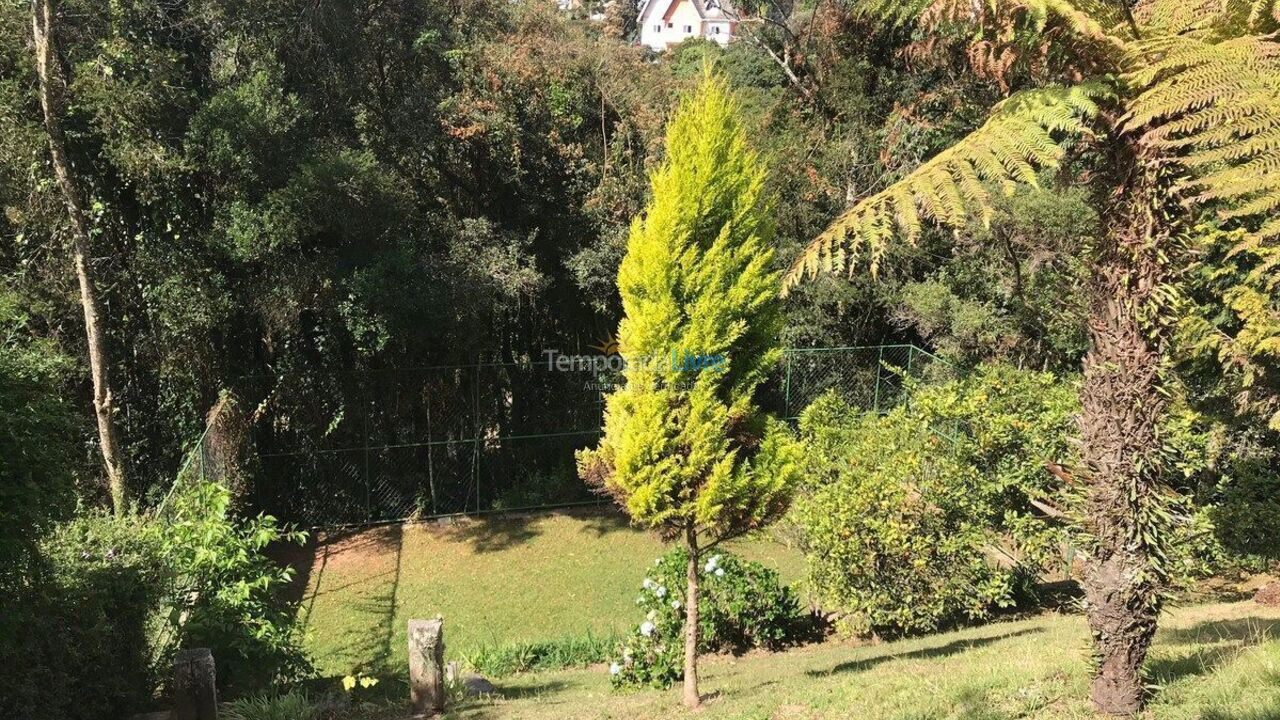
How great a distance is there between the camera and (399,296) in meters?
11.0

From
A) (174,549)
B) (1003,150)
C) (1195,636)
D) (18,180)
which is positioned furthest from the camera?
(18,180)

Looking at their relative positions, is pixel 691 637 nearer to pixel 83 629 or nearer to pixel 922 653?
pixel 922 653

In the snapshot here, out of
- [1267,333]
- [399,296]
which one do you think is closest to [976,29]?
[1267,333]

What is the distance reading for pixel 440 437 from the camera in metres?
13.8

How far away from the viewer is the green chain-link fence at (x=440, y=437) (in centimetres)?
1276

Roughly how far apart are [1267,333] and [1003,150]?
5754 millimetres

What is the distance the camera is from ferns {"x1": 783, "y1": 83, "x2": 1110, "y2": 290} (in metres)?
2.97

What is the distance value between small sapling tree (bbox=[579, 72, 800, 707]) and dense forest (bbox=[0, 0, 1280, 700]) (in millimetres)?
273

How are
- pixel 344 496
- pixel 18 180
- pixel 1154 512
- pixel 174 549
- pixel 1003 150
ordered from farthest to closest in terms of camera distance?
pixel 344 496 < pixel 18 180 < pixel 174 549 < pixel 1154 512 < pixel 1003 150

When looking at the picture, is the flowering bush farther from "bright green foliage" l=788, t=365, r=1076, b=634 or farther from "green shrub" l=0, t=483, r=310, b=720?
"green shrub" l=0, t=483, r=310, b=720

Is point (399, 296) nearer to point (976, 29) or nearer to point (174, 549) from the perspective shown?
point (174, 549)

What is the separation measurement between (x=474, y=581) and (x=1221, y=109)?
33.0 feet

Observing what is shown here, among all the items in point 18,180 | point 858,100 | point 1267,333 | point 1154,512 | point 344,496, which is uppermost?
point 858,100

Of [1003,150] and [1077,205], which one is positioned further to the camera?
[1077,205]
